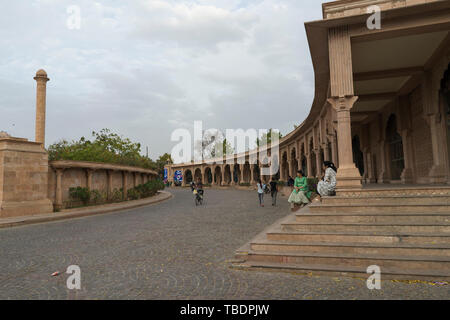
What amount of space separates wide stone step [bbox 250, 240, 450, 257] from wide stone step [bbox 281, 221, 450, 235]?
47 cm

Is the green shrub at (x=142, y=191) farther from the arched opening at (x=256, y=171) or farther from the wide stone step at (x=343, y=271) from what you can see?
the arched opening at (x=256, y=171)

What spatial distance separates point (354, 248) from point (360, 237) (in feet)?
1.29

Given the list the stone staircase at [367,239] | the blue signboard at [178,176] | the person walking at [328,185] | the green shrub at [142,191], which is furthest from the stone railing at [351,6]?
the blue signboard at [178,176]

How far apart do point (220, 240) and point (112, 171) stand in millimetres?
13950

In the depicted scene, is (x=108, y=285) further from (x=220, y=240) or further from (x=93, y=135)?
(x=93, y=135)

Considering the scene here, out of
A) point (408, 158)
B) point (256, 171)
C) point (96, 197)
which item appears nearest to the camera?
point (408, 158)

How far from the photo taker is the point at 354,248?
4.61 meters

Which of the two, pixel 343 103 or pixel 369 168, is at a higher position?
pixel 343 103

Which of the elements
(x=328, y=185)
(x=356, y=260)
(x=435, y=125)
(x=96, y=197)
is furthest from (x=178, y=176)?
(x=356, y=260)

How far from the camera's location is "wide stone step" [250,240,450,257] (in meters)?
4.30

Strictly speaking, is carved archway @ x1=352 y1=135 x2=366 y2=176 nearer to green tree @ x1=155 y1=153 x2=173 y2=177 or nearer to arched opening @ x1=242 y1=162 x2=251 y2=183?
arched opening @ x1=242 y1=162 x2=251 y2=183

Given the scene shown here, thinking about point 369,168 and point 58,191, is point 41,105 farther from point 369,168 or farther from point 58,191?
point 369,168

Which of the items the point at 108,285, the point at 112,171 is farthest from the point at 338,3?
the point at 112,171
